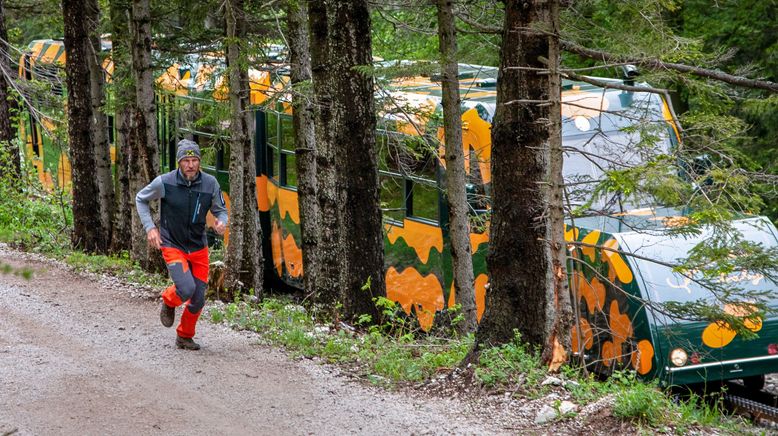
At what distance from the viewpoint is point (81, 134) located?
16.7 meters

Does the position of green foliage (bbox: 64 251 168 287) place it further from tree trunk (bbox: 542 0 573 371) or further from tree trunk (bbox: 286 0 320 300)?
tree trunk (bbox: 542 0 573 371)

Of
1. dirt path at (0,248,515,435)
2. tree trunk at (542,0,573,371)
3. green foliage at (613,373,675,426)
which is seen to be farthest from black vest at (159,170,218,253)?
green foliage at (613,373,675,426)

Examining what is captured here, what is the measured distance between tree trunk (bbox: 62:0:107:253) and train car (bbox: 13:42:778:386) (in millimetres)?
1810

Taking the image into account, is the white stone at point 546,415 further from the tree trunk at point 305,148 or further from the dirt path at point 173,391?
the tree trunk at point 305,148

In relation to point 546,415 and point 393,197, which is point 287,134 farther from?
point 546,415

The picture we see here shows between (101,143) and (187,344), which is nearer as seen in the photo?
(187,344)

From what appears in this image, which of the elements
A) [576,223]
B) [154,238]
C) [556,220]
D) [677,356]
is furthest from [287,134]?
[556,220]

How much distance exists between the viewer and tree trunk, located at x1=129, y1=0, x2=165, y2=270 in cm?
1351

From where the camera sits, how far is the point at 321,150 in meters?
11.2

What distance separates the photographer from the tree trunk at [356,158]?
10172 mm

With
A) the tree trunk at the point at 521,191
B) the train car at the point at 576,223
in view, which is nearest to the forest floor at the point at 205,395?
the tree trunk at the point at 521,191

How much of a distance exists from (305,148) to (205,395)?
6296mm

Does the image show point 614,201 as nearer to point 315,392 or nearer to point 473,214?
point 315,392

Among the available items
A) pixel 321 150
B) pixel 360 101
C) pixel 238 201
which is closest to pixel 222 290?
pixel 238 201
